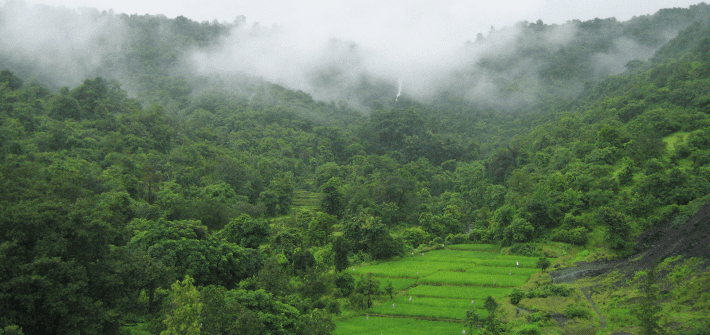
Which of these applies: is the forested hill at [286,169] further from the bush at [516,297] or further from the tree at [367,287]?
the bush at [516,297]

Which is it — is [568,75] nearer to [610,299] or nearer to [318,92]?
[318,92]

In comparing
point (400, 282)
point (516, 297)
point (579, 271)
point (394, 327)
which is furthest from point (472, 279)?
point (394, 327)

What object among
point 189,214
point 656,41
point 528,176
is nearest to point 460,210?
point 528,176

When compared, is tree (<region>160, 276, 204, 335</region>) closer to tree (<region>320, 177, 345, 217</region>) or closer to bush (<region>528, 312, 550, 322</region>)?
bush (<region>528, 312, 550, 322</region>)

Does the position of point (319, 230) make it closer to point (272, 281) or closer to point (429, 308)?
point (429, 308)

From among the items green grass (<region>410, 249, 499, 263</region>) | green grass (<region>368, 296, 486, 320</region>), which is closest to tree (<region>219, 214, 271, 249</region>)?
green grass (<region>368, 296, 486, 320</region>)

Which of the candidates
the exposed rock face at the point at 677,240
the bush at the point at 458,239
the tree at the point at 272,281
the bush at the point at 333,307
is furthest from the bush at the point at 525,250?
the tree at the point at 272,281

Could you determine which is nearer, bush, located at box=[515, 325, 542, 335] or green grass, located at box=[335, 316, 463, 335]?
bush, located at box=[515, 325, 542, 335]
